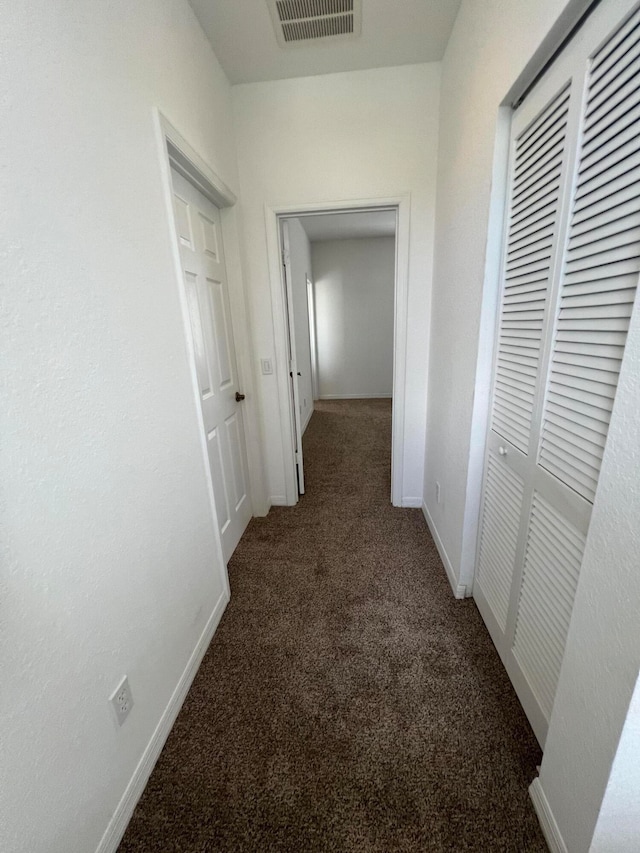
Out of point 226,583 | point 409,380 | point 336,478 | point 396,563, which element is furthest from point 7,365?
point 336,478

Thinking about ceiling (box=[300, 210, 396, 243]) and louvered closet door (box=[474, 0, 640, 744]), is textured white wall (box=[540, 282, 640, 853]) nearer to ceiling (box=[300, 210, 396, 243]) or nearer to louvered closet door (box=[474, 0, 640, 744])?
louvered closet door (box=[474, 0, 640, 744])

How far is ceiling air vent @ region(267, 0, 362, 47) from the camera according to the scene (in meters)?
1.46

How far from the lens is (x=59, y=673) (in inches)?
30.0

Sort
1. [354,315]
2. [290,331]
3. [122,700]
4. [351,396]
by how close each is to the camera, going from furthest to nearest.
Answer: [351,396]
[354,315]
[290,331]
[122,700]

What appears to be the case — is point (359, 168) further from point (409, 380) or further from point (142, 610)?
point (142, 610)

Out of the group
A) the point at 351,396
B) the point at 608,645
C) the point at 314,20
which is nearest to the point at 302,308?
the point at 351,396

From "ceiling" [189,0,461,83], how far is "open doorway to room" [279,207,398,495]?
2.39 metres

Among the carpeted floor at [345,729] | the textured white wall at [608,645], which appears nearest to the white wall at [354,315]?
the carpeted floor at [345,729]

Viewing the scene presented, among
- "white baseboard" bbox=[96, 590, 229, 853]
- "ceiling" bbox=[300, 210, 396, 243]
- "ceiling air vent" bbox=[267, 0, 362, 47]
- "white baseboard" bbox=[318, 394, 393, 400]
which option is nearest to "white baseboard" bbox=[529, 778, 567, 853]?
"white baseboard" bbox=[96, 590, 229, 853]

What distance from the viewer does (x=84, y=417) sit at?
0.85 metres

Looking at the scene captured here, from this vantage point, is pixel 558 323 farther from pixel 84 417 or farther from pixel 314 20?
pixel 314 20

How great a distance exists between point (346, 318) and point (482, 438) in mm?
4571

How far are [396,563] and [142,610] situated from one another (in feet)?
4.45

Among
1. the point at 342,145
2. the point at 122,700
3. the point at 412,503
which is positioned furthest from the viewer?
the point at 412,503
